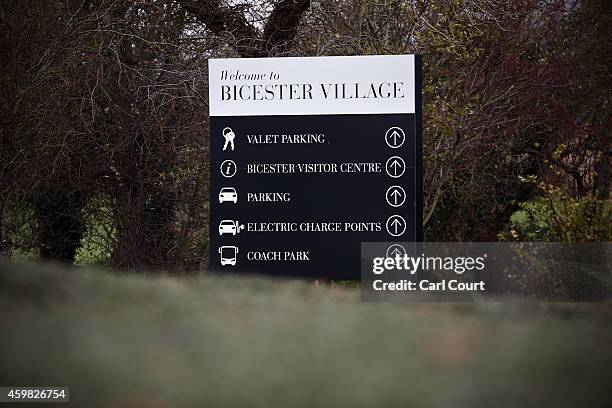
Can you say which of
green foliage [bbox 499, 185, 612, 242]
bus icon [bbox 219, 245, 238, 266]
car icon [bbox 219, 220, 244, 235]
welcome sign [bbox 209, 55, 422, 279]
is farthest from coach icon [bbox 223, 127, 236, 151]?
green foliage [bbox 499, 185, 612, 242]

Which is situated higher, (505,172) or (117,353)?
(505,172)

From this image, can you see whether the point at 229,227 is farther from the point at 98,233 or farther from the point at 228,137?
the point at 98,233

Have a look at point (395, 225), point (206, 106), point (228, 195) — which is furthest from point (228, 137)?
point (206, 106)

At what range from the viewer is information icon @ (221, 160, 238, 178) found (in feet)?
20.8

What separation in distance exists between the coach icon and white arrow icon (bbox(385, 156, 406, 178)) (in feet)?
3.51

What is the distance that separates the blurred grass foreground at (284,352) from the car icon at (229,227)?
13.1ft

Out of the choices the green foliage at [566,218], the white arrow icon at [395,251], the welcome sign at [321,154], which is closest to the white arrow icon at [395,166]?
the welcome sign at [321,154]

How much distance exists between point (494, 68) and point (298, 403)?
8368mm

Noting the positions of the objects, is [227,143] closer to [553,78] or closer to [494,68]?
[494,68]

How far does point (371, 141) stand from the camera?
620cm

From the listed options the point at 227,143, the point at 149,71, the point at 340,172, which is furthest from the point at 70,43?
the point at 340,172

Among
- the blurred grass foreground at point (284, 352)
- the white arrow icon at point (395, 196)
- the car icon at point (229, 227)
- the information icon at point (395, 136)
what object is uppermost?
the information icon at point (395, 136)

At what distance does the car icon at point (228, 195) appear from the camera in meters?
6.35

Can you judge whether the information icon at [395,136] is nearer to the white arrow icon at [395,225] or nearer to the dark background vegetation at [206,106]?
the white arrow icon at [395,225]
